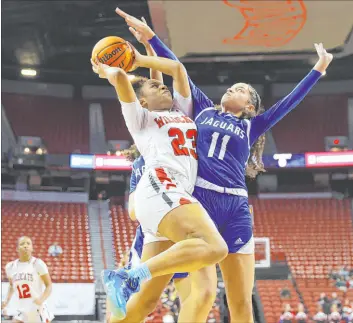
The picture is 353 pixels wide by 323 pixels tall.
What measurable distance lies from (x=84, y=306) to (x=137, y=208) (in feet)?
48.1

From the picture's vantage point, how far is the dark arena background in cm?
1872

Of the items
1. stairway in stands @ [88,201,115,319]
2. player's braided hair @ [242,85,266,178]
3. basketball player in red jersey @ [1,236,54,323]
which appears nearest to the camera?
player's braided hair @ [242,85,266,178]

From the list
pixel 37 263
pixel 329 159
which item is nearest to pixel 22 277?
pixel 37 263

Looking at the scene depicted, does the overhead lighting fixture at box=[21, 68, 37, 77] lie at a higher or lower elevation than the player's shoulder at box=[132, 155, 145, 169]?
higher

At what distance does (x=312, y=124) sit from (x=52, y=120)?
12.0 metres

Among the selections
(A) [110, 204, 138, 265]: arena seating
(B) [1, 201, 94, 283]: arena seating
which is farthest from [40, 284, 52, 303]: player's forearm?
(A) [110, 204, 138, 265]: arena seating

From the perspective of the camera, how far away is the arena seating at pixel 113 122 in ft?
90.8

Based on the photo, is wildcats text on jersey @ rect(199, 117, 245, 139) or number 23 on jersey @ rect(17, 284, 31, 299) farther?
number 23 on jersey @ rect(17, 284, 31, 299)

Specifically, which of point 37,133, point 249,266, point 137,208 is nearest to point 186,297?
point 249,266

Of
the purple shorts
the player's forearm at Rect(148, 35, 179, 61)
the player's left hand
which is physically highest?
the player's forearm at Rect(148, 35, 179, 61)

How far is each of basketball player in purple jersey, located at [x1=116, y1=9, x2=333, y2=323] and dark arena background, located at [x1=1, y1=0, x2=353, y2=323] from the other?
11.0 m

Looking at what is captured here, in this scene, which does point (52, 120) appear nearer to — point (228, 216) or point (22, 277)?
point (22, 277)

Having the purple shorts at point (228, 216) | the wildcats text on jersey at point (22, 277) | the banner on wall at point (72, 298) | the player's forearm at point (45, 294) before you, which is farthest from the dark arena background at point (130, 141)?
the purple shorts at point (228, 216)

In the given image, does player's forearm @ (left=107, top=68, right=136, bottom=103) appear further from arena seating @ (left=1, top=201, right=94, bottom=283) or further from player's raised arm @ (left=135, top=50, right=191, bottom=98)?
arena seating @ (left=1, top=201, right=94, bottom=283)
